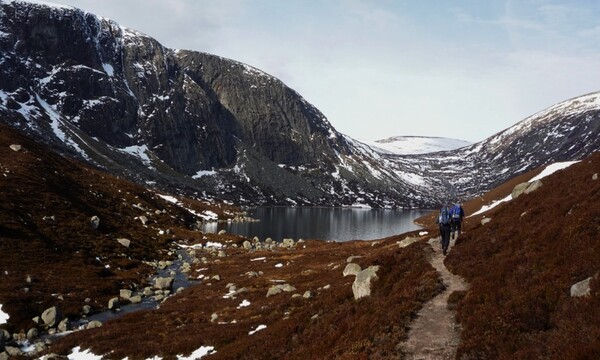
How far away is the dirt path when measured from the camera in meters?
14.5

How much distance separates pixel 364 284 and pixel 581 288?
38.5 feet

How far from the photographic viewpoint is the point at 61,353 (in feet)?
86.8

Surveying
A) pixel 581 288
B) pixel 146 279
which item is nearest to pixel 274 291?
pixel 146 279

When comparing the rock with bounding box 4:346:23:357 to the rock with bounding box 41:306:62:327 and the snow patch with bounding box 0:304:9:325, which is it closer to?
the snow patch with bounding box 0:304:9:325

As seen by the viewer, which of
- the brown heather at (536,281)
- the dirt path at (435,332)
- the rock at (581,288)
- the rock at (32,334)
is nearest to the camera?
the brown heather at (536,281)

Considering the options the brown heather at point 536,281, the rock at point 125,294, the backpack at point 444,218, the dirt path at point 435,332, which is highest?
A: the backpack at point 444,218

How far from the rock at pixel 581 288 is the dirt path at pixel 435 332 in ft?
13.1

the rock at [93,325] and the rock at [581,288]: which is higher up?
the rock at [581,288]

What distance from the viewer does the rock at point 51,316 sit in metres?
33.1

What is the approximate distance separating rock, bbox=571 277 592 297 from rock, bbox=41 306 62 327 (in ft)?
111

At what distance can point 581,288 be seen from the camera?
14.2 m

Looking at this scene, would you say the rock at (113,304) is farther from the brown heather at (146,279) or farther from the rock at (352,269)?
the rock at (352,269)

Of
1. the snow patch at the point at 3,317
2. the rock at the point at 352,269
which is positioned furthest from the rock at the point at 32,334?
the rock at the point at 352,269

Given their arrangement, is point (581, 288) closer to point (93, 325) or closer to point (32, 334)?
point (93, 325)
